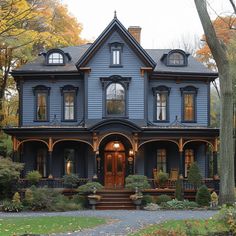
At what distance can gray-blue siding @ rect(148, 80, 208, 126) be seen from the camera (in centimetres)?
3092

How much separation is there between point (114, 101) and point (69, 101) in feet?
10.1

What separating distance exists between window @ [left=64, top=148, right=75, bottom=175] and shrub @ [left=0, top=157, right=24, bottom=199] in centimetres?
451

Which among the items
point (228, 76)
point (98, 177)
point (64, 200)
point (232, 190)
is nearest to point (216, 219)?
point (232, 190)

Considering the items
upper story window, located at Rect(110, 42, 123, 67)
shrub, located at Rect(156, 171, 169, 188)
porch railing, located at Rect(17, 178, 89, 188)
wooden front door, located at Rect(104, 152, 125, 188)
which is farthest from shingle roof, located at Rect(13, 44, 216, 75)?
porch railing, located at Rect(17, 178, 89, 188)

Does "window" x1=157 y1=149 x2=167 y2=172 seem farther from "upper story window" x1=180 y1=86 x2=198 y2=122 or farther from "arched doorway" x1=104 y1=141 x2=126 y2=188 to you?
"upper story window" x1=180 y1=86 x2=198 y2=122

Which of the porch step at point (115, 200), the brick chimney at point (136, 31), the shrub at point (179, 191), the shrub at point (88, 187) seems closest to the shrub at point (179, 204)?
the shrub at point (179, 191)

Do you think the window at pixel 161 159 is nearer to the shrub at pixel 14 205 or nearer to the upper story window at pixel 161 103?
the upper story window at pixel 161 103

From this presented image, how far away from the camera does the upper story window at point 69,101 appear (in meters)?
30.8

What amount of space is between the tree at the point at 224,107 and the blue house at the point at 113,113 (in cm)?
1174

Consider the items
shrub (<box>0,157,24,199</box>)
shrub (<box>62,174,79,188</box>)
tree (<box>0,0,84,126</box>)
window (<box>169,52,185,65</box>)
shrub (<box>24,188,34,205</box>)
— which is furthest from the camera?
window (<box>169,52,185,65</box>)

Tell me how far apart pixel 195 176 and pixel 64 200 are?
23.6 ft

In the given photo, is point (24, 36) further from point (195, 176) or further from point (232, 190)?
point (232, 190)

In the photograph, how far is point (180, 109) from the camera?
3111 centimetres

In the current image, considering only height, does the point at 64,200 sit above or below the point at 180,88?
below
